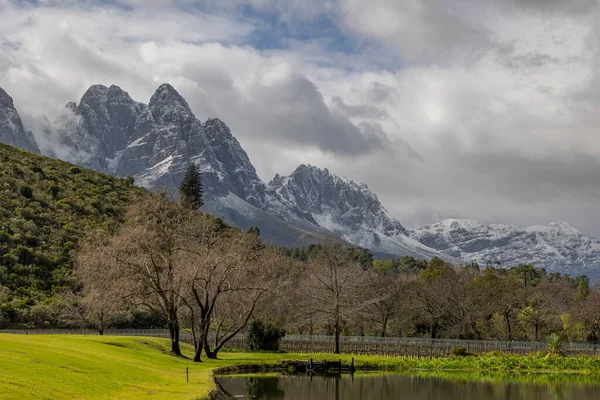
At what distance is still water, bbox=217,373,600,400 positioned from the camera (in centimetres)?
4703

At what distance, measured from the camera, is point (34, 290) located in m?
87.7

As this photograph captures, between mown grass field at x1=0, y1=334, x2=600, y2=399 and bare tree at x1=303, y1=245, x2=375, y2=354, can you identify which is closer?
mown grass field at x1=0, y1=334, x2=600, y2=399

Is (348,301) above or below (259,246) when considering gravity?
below

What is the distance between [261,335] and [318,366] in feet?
49.9

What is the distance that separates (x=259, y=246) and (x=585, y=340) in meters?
58.8

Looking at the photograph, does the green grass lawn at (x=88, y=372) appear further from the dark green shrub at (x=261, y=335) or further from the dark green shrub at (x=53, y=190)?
the dark green shrub at (x=53, y=190)

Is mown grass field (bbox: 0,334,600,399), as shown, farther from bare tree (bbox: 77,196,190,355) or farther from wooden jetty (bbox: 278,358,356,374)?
bare tree (bbox: 77,196,190,355)

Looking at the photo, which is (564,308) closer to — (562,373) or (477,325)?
(477,325)

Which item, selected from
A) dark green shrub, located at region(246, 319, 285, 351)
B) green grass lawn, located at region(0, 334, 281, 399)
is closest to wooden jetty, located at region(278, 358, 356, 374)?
green grass lawn, located at region(0, 334, 281, 399)

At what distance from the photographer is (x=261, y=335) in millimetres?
78062

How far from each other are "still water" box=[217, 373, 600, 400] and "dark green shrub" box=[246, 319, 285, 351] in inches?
730

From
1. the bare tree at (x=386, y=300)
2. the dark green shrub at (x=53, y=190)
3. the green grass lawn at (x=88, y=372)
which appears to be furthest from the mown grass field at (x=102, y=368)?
the dark green shrub at (x=53, y=190)

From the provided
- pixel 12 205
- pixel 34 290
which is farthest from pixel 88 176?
pixel 34 290

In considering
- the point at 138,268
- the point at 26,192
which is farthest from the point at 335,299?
the point at 26,192
